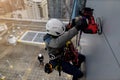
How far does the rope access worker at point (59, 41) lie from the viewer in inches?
56.2

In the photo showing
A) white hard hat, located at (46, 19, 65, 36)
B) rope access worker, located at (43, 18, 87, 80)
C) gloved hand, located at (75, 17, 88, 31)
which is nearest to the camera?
gloved hand, located at (75, 17, 88, 31)

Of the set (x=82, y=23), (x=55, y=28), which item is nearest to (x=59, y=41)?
(x=55, y=28)

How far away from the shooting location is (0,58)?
3.28m

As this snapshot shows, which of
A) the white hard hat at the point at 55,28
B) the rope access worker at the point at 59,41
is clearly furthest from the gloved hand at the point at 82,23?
the white hard hat at the point at 55,28

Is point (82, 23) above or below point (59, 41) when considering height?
above

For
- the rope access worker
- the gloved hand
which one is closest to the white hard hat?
the rope access worker

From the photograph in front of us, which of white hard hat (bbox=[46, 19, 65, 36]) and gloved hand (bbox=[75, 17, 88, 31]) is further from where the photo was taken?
white hard hat (bbox=[46, 19, 65, 36])

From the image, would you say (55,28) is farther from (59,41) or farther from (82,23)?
(82,23)

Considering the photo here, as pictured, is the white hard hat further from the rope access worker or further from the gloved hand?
the gloved hand

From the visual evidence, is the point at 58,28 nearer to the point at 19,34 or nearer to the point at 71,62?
the point at 71,62

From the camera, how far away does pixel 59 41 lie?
5.12 ft

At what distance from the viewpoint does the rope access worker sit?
4.68ft

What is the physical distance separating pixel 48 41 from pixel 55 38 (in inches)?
4.4

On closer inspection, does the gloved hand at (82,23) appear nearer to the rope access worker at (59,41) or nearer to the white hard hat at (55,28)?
the rope access worker at (59,41)
